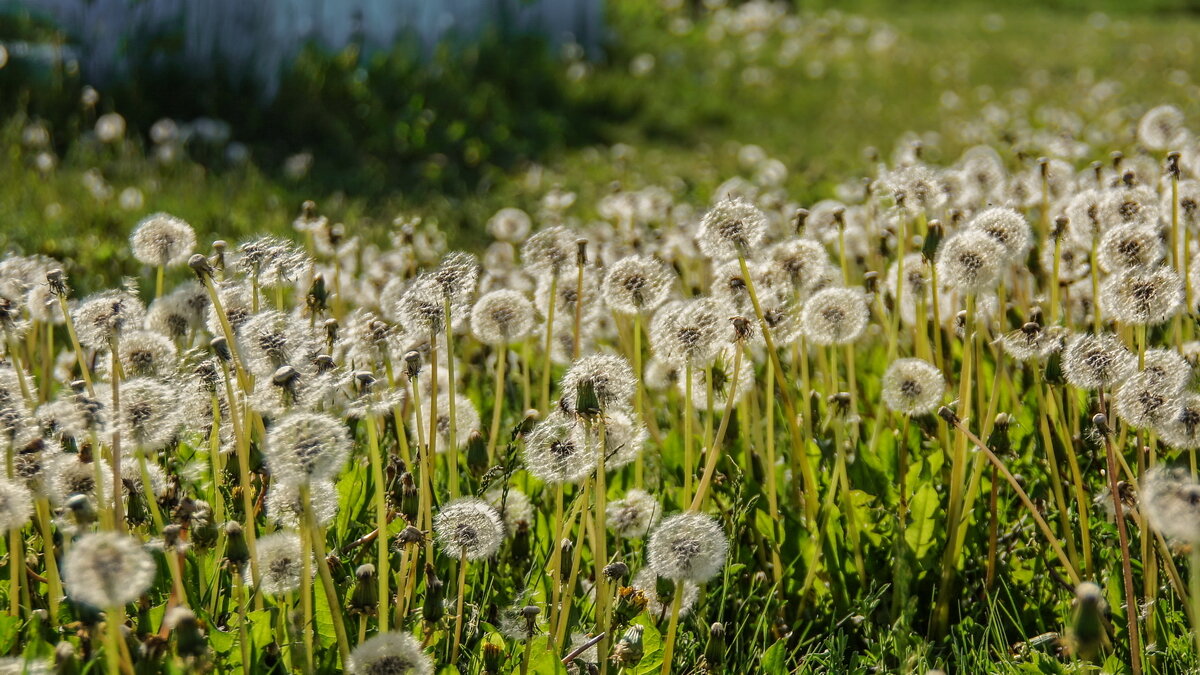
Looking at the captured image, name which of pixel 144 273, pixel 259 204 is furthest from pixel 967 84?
pixel 144 273

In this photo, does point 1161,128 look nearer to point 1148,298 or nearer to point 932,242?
point 1148,298

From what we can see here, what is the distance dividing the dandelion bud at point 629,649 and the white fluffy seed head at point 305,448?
1.73 feet

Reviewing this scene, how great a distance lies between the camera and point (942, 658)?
2.17 m

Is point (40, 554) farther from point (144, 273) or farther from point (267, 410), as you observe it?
point (144, 273)

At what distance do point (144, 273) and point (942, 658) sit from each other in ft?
10.8

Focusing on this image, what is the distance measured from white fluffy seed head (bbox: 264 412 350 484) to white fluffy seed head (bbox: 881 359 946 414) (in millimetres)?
1177

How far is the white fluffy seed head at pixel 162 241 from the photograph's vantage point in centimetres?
230

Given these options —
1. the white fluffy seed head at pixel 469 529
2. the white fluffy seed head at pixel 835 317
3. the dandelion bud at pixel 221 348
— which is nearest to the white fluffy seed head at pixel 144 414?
the dandelion bud at pixel 221 348

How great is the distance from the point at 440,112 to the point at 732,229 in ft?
22.6

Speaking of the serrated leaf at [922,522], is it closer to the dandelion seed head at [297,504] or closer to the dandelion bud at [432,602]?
the dandelion bud at [432,602]

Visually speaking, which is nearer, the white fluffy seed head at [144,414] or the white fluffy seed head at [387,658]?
the white fluffy seed head at [387,658]

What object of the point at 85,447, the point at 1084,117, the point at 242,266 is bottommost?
the point at 1084,117

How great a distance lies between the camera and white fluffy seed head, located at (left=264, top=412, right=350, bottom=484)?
152 cm

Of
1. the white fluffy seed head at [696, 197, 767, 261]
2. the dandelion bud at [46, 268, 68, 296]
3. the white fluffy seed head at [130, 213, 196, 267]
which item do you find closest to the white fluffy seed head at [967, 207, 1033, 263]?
the white fluffy seed head at [696, 197, 767, 261]
